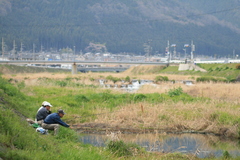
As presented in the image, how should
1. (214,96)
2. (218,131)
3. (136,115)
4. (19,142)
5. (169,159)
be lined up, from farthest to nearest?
(214,96) < (136,115) < (218,131) < (169,159) < (19,142)

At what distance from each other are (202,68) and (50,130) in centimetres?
8781

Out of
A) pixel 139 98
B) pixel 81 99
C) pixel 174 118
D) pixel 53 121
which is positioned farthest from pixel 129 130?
pixel 81 99

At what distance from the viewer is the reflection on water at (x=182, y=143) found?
55.2 feet

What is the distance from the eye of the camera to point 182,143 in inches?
731

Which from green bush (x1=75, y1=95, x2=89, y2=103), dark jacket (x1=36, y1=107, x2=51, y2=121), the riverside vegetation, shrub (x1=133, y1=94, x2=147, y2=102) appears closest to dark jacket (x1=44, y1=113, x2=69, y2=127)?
the riverside vegetation

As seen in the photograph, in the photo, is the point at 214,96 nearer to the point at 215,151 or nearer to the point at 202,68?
the point at 215,151

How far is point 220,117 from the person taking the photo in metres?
21.0

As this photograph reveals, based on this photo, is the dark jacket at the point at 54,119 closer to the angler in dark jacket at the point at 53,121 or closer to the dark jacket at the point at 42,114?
the angler in dark jacket at the point at 53,121

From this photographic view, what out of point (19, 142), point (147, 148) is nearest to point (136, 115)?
point (147, 148)

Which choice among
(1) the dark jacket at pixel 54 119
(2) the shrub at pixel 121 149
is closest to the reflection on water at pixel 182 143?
(2) the shrub at pixel 121 149

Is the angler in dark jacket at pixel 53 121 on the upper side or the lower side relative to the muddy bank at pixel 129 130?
upper

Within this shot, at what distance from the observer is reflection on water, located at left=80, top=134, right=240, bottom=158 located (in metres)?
16.8

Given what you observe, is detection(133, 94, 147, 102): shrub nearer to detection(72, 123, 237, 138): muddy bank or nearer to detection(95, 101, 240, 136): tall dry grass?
detection(95, 101, 240, 136): tall dry grass

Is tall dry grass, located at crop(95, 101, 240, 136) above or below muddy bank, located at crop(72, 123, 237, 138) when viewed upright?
above
